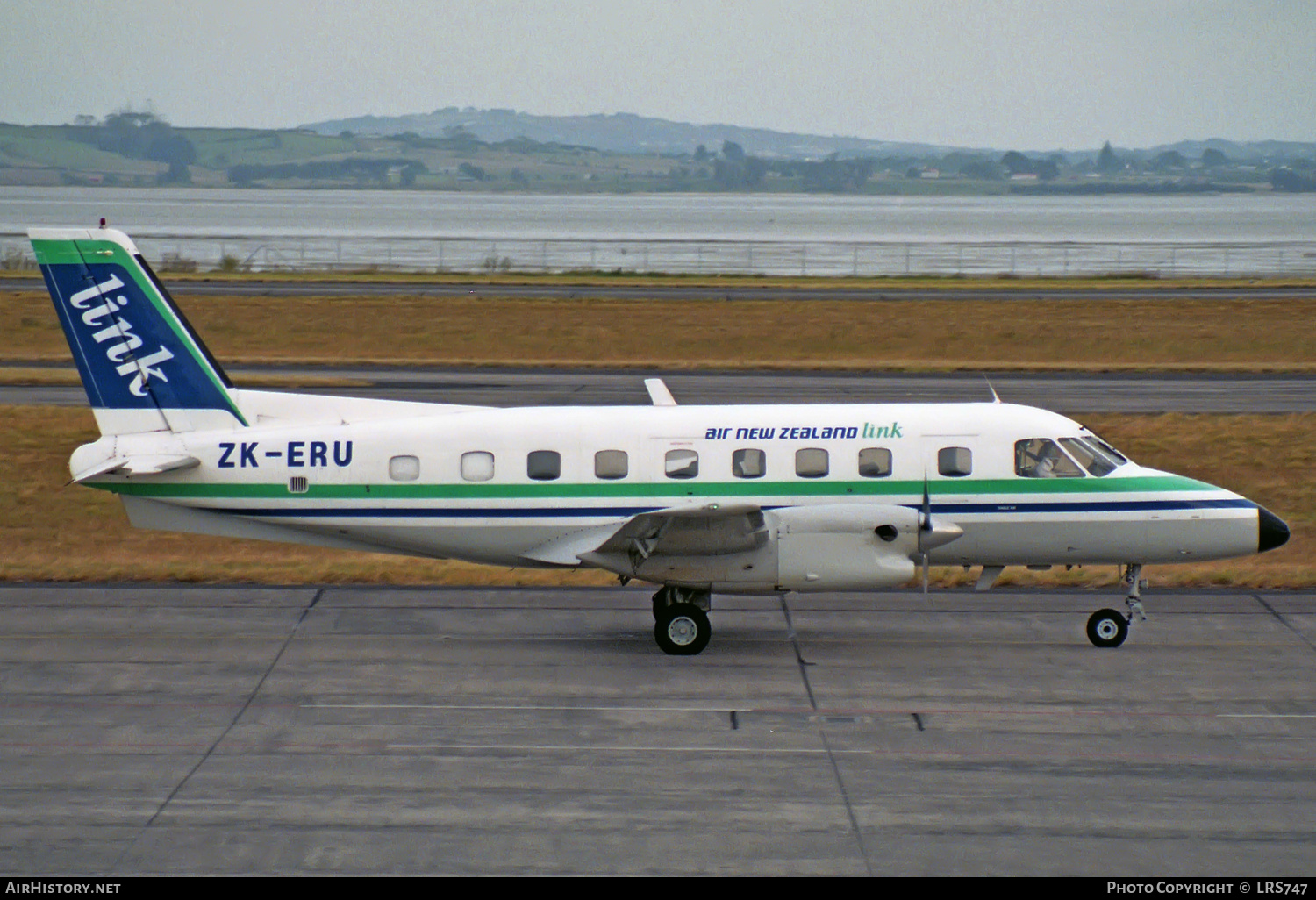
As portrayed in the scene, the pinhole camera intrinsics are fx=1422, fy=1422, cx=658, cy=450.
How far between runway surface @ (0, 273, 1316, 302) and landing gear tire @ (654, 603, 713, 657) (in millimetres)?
46317

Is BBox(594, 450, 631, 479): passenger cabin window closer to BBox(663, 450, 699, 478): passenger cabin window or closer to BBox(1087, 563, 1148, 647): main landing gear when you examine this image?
BBox(663, 450, 699, 478): passenger cabin window

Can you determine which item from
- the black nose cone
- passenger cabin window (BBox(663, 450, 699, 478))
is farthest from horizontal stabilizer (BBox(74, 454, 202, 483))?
the black nose cone

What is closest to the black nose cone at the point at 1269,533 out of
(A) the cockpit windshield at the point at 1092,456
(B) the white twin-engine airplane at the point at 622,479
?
(B) the white twin-engine airplane at the point at 622,479

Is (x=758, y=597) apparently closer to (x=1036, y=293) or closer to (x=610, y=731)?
(x=610, y=731)

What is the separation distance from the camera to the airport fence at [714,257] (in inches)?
3489

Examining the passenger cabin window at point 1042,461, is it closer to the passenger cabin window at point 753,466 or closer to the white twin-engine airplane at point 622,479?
the white twin-engine airplane at point 622,479

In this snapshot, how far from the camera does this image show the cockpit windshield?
19.5m

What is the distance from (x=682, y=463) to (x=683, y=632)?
2305 millimetres

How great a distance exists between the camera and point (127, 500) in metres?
20.1

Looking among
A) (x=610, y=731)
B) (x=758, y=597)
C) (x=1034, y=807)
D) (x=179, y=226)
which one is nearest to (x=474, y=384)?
(x=758, y=597)

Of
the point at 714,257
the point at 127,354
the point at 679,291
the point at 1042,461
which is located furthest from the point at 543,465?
the point at 714,257

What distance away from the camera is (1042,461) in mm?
19500

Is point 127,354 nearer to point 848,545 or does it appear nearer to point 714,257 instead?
point 848,545
